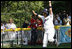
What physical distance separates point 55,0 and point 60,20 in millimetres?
5005

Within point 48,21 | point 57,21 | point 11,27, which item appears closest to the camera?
point 48,21

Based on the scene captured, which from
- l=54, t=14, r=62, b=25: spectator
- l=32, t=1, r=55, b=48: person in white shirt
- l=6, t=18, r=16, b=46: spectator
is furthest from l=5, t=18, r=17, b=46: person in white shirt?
l=54, t=14, r=62, b=25: spectator

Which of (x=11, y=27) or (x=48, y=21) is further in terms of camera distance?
(x=11, y=27)

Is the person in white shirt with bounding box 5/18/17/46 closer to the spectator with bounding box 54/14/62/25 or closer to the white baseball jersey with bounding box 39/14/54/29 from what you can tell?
the white baseball jersey with bounding box 39/14/54/29

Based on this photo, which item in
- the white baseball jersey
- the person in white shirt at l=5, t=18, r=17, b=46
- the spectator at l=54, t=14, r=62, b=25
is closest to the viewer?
the white baseball jersey

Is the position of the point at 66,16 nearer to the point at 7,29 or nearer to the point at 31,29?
the point at 31,29

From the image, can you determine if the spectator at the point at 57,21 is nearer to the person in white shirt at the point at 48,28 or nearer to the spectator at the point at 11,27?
the person in white shirt at the point at 48,28

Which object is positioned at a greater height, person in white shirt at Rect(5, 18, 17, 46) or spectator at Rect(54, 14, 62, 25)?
spectator at Rect(54, 14, 62, 25)

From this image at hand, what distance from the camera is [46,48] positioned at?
9.70m

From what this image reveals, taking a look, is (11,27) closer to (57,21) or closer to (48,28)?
(48,28)

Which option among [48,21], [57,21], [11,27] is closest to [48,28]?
[48,21]

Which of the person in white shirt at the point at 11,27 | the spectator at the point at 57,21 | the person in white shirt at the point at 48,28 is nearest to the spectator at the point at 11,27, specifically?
the person in white shirt at the point at 11,27

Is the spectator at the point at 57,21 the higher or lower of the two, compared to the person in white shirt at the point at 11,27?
higher

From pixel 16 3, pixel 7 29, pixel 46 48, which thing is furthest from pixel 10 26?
pixel 16 3
